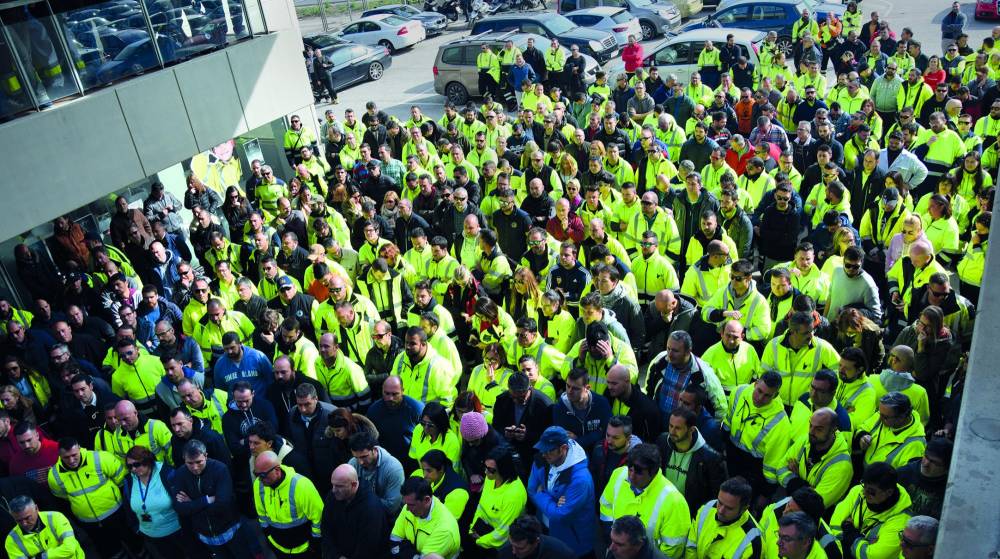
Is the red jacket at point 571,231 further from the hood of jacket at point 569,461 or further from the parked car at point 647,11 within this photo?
the parked car at point 647,11

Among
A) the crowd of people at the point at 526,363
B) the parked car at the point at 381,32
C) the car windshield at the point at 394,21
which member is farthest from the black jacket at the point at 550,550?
the car windshield at the point at 394,21

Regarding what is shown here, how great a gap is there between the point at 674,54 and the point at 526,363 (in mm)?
12639

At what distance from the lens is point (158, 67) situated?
456 inches

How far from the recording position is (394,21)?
26203mm

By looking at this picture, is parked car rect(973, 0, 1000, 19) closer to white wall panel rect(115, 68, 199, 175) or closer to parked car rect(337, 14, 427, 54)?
parked car rect(337, 14, 427, 54)

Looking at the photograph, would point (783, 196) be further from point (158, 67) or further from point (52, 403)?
point (158, 67)

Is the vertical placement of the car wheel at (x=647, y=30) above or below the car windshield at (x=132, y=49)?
below

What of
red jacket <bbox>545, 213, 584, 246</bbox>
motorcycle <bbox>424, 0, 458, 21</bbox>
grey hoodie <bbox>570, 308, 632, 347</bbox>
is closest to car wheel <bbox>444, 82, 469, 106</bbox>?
red jacket <bbox>545, 213, 584, 246</bbox>

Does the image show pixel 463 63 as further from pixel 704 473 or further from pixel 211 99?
pixel 704 473

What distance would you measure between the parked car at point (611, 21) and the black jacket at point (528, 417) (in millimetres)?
16967

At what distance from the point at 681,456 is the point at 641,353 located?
265cm

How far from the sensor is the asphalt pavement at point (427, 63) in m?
20.7

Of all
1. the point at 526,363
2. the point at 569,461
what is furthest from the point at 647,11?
the point at 569,461

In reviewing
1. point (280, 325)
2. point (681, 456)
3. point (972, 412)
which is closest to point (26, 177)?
point (280, 325)
